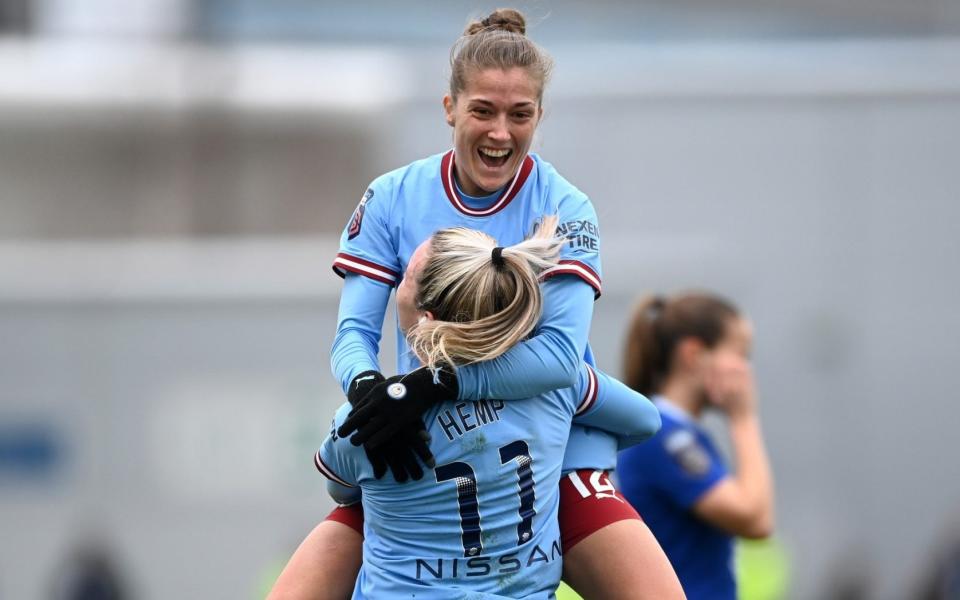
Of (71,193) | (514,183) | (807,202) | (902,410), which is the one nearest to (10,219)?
(71,193)

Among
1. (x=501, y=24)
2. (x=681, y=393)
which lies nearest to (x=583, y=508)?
(x=501, y=24)

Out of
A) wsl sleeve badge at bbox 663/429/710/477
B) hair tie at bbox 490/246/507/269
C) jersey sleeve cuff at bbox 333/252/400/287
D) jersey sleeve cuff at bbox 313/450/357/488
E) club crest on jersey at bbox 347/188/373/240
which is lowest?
wsl sleeve badge at bbox 663/429/710/477

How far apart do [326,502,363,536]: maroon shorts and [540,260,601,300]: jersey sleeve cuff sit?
726mm

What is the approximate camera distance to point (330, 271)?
823cm

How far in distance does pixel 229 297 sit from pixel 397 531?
5526 mm

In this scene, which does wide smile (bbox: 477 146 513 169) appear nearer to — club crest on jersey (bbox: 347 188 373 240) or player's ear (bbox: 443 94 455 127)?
player's ear (bbox: 443 94 455 127)

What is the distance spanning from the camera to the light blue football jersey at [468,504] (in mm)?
2949

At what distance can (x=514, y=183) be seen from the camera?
3.20m

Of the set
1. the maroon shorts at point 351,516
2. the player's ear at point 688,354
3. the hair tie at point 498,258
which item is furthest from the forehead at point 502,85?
the player's ear at point 688,354

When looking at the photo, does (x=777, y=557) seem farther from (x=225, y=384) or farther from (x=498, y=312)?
(x=498, y=312)

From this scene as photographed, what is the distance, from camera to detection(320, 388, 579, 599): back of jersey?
9.68 feet

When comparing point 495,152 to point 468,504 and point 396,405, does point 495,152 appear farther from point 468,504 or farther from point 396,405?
point 468,504

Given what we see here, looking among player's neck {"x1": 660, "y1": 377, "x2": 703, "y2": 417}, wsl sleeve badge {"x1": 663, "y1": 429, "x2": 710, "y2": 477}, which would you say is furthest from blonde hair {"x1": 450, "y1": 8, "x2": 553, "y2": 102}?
player's neck {"x1": 660, "y1": 377, "x2": 703, "y2": 417}

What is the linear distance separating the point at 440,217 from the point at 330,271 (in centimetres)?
513
